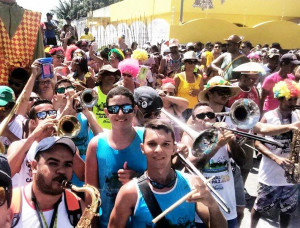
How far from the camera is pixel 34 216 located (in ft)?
8.24

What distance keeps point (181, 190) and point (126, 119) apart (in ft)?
2.99

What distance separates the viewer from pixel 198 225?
3406mm

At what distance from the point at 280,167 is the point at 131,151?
2.33 meters

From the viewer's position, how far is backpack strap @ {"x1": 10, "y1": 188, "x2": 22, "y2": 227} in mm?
2447

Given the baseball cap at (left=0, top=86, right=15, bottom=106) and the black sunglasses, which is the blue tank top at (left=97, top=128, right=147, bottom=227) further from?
the black sunglasses

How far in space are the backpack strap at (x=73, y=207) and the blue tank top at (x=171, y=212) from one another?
14.9 inches

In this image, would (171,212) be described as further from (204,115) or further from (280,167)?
(280,167)

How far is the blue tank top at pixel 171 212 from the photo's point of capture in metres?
2.64

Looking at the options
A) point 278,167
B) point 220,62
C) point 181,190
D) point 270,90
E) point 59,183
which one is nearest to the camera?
point 59,183

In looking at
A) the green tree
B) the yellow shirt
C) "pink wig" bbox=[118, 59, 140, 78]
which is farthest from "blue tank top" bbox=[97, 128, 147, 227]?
the green tree

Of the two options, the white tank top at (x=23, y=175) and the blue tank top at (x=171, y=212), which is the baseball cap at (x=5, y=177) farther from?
the white tank top at (x=23, y=175)

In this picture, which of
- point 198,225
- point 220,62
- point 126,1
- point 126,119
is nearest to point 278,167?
point 198,225

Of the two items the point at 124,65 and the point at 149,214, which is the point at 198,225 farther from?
the point at 124,65

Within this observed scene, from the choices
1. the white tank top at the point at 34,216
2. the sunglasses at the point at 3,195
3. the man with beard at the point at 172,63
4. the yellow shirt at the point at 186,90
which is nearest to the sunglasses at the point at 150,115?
the white tank top at the point at 34,216
